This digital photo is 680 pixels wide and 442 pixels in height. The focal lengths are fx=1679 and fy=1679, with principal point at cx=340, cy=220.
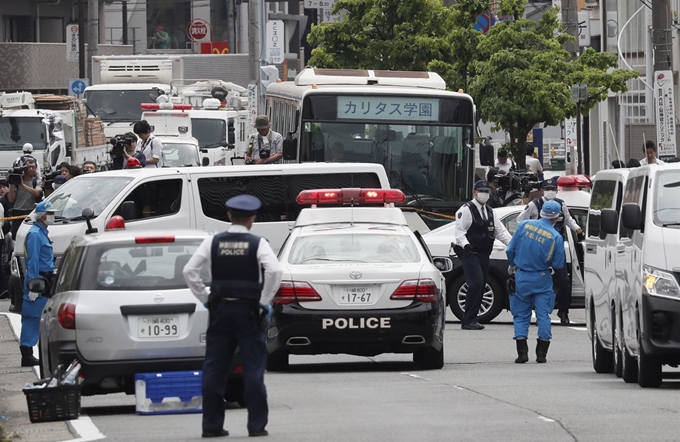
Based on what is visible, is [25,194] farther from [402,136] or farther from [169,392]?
[169,392]

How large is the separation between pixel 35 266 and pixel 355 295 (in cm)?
350

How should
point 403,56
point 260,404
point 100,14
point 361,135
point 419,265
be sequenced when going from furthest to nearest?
point 100,14 < point 403,56 < point 361,135 < point 419,265 < point 260,404

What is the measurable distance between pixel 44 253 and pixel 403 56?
2510 cm

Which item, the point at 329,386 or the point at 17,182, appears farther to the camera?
the point at 17,182

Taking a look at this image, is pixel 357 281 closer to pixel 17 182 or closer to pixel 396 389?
pixel 396 389

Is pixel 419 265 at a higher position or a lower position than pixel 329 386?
higher

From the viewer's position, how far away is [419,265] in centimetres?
1586

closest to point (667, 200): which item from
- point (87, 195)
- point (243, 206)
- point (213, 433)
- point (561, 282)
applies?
point (243, 206)

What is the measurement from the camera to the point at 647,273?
13461 millimetres

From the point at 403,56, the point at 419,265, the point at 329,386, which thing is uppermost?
the point at 403,56

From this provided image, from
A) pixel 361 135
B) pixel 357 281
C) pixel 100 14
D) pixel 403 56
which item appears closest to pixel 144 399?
pixel 357 281

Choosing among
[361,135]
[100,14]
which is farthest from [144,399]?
[100,14]

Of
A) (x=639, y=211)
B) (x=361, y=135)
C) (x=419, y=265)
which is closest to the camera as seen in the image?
(x=639, y=211)

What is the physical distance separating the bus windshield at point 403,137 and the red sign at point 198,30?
212 feet
